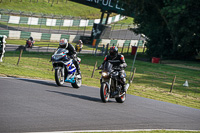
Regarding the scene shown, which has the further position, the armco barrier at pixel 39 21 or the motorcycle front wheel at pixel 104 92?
the armco barrier at pixel 39 21

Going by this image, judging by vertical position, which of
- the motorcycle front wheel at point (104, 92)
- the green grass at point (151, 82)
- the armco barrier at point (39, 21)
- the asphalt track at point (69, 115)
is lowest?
the green grass at point (151, 82)

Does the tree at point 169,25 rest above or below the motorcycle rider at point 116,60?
above

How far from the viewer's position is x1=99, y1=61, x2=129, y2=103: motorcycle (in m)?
11.3

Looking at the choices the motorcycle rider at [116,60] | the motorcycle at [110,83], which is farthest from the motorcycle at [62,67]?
the motorcycle at [110,83]

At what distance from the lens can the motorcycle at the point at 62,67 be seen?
527 inches

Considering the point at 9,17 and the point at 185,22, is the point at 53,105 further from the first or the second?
the point at 9,17

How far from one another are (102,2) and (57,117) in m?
40.6

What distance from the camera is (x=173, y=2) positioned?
36438 mm

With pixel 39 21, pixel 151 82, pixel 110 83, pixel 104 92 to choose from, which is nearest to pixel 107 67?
pixel 110 83

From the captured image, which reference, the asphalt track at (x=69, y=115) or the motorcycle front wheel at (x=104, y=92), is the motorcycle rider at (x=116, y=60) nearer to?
the motorcycle front wheel at (x=104, y=92)

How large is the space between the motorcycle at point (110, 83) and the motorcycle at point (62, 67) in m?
2.25

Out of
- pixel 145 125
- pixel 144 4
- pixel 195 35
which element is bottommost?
pixel 145 125

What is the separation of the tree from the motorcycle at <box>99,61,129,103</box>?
968 inches

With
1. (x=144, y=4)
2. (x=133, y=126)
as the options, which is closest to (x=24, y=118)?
(x=133, y=126)
